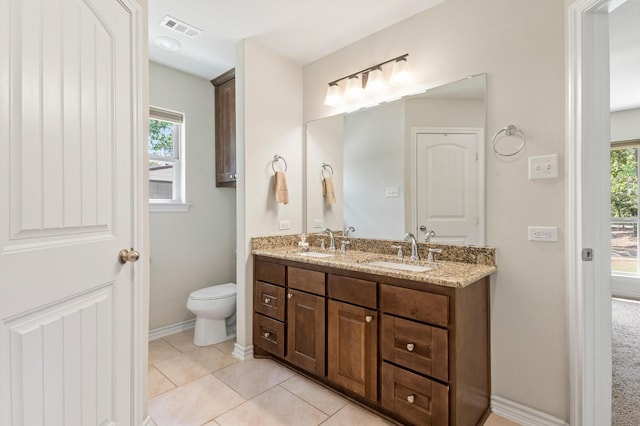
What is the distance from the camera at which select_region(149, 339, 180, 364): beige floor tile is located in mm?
2471

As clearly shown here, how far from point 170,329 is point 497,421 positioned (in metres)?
2.74

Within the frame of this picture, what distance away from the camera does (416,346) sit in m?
1.57

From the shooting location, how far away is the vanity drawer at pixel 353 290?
1758mm

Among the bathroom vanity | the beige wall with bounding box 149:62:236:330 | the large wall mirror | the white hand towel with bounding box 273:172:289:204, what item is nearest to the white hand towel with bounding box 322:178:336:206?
the large wall mirror

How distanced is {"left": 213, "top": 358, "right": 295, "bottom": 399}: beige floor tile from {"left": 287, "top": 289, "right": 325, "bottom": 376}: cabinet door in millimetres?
155

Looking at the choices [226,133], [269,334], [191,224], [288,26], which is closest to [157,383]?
[269,334]

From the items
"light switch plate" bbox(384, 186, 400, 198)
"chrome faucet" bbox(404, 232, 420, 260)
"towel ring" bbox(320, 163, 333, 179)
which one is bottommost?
"chrome faucet" bbox(404, 232, 420, 260)

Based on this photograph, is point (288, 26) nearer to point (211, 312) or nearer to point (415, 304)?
point (415, 304)

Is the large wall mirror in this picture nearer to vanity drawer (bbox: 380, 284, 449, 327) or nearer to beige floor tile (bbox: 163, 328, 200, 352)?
vanity drawer (bbox: 380, 284, 449, 327)

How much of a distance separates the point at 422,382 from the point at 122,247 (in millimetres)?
1569

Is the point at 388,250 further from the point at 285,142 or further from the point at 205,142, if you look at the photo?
the point at 205,142

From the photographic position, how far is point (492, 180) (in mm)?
1822

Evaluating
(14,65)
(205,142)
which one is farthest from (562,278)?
(205,142)

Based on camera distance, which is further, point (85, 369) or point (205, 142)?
point (205, 142)
